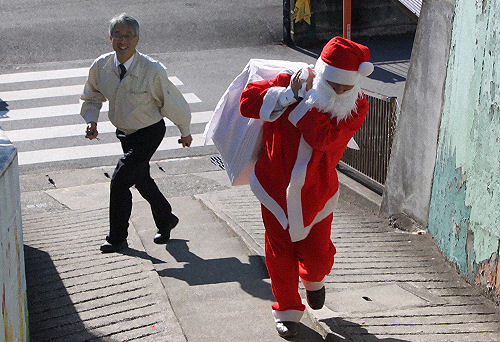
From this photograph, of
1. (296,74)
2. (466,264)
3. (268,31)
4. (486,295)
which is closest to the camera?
(296,74)

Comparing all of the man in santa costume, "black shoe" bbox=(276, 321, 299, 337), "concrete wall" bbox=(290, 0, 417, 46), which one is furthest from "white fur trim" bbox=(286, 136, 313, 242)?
"concrete wall" bbox=(290, 0, 417, 46)

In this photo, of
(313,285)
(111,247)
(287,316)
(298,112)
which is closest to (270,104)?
(298,112)

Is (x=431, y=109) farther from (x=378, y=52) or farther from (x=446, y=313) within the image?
(x=378, y=52)

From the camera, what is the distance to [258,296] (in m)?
5.27

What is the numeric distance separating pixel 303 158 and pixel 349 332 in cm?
99

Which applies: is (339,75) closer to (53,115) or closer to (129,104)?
(129,104)

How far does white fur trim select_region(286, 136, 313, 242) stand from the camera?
4539mm

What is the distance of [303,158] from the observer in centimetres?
456

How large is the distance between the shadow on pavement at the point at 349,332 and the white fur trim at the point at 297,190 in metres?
0.55

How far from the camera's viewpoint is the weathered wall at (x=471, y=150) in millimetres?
5238

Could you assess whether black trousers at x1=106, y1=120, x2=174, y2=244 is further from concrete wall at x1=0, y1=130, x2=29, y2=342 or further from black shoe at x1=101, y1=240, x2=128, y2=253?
concrete wall at x1=0, y1=130, x2=29, y2=342

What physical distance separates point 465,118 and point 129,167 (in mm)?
2469

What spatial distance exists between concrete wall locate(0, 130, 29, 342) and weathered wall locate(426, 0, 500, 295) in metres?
2.85

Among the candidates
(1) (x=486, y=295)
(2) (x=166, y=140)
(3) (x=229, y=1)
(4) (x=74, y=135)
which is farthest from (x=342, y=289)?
(3) (x=229, y=1)
